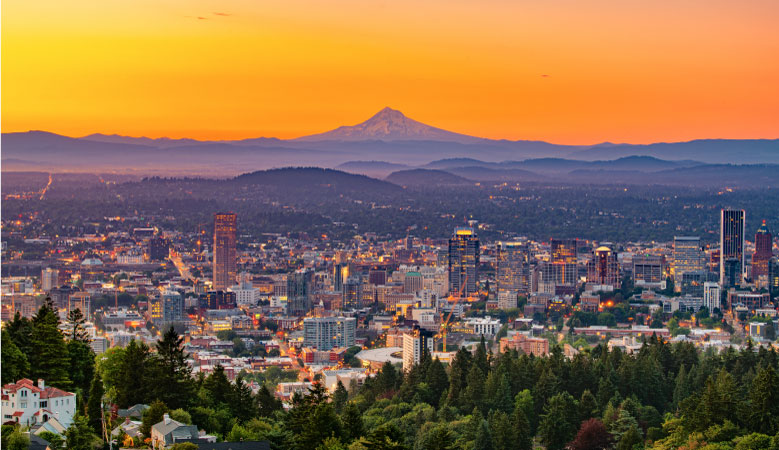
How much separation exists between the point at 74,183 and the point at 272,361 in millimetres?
51205

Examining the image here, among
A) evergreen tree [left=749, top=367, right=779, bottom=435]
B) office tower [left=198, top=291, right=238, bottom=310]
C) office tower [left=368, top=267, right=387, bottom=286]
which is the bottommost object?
office tower [left=198, top=291, right=238, bottom=310]

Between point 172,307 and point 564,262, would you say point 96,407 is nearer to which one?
point 172,307

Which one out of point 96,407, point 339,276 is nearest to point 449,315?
point 339,276

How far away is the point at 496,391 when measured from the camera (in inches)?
875

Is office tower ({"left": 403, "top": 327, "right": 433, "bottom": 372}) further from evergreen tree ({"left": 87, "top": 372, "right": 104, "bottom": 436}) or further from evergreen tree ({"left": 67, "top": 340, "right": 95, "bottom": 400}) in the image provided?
evergreen tree ({"left": 87, "top": 372, "right": 104, "bottom": 436})

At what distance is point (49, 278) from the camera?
6028 centimetres

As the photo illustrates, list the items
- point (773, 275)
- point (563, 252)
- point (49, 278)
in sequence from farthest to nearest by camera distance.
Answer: point (563, 252)
point (773, 275)
point (49, 278)

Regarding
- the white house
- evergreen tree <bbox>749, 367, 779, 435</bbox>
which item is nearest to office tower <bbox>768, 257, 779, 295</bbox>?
evergreen tree <bbox>749, 367, 779, 435</bbox>

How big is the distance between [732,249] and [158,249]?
103 feet

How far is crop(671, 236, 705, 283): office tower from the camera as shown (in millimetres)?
67125

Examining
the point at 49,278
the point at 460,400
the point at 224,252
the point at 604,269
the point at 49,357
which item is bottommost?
the point at 49,278

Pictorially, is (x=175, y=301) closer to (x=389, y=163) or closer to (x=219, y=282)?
(x=219, y=282)

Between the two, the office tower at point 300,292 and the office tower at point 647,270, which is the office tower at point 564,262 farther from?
the office tower at point 300,292

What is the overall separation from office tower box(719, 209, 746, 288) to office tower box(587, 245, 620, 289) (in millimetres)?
5058
